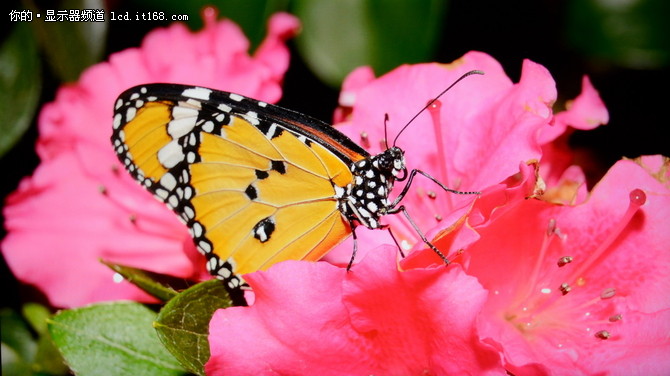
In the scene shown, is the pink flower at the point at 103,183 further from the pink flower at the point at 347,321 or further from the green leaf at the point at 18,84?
the pink flower at the point at 347,321

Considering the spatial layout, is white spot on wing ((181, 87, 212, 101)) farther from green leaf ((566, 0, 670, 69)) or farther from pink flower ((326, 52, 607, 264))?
green leaf ((566, 0, 670, 69))

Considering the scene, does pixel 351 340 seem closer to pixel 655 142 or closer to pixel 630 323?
pixel 630 323

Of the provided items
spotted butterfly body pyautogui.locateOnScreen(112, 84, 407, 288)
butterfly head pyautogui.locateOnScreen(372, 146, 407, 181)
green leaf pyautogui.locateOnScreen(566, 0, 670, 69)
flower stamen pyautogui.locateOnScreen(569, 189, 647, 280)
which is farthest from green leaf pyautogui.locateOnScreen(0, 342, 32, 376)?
green leaf pyautogui.locateOnScreen(566, 0, 670, 69)

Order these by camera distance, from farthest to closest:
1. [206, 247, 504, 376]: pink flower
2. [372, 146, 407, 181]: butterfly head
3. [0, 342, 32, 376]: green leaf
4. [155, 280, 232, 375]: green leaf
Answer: [0, 342, 32, 376]: green leaf, [372, 146, 407, 181]: butterfly head, [155, 280, 232, 375]: green leaf, [206, 247, 504, 376]: pink flower

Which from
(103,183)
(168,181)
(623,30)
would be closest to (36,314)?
(103,183)

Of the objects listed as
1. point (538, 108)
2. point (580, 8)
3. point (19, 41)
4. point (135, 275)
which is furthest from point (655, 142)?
point (19, 41)

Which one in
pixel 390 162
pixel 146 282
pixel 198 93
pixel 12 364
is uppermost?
pixel 198 93

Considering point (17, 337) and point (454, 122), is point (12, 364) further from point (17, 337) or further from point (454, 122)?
point (454, 122)
